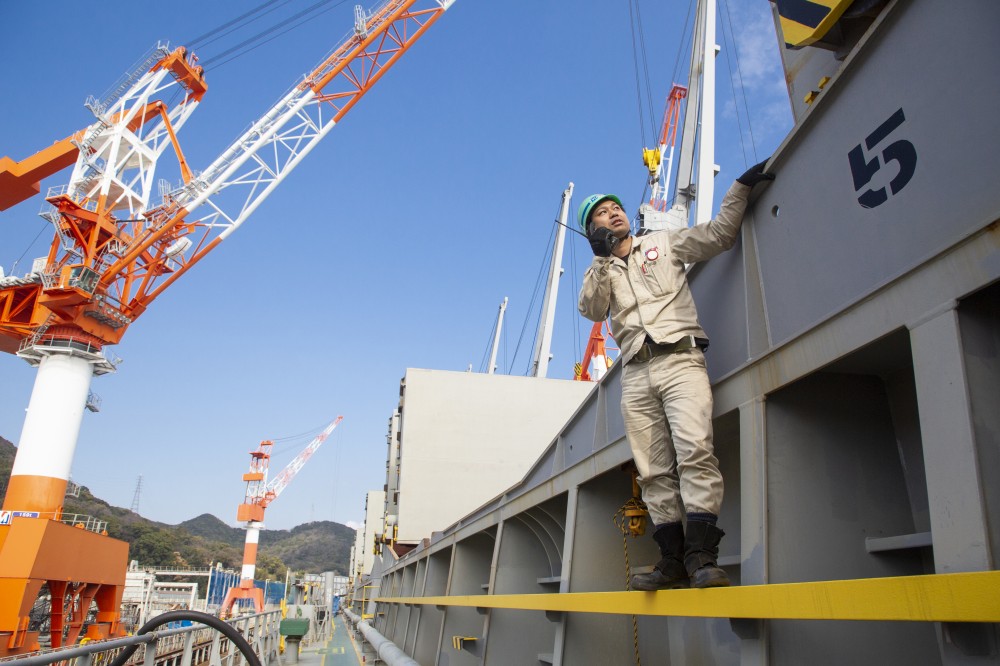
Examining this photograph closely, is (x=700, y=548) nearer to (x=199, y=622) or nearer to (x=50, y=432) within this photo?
(x=199, y=622)

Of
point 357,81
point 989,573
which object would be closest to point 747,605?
point 989,573

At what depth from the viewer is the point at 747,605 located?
6.19 feet

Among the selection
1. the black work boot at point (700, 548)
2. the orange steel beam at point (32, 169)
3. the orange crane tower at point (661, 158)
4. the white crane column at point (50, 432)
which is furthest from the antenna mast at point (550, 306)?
the black work boot at point (700, 548)

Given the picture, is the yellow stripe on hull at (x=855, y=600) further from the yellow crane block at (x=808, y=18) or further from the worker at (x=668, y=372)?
the yellow crane block at (x=808, y=18)

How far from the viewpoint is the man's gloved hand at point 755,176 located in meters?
2.62

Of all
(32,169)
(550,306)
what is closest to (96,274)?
(32,169)

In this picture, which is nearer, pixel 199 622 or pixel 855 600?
pixel 855 600

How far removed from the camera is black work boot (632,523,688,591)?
8.02 ft

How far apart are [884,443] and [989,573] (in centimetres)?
123

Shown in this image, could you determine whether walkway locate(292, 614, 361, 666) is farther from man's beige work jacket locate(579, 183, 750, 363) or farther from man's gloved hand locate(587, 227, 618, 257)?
man's gloved hand locate(587, 227, 618, 257)

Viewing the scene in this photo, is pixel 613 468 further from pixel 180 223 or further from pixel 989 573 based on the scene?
pixel 180 223

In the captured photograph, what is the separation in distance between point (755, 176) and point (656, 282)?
64 centimetres

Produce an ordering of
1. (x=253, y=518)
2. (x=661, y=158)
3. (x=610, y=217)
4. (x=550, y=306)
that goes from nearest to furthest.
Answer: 1. (x=610, y=217)
2. (x=661, y=158)
3. (x=550, y=306)
4. (x=253, y=518)

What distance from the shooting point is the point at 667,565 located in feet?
8.05
